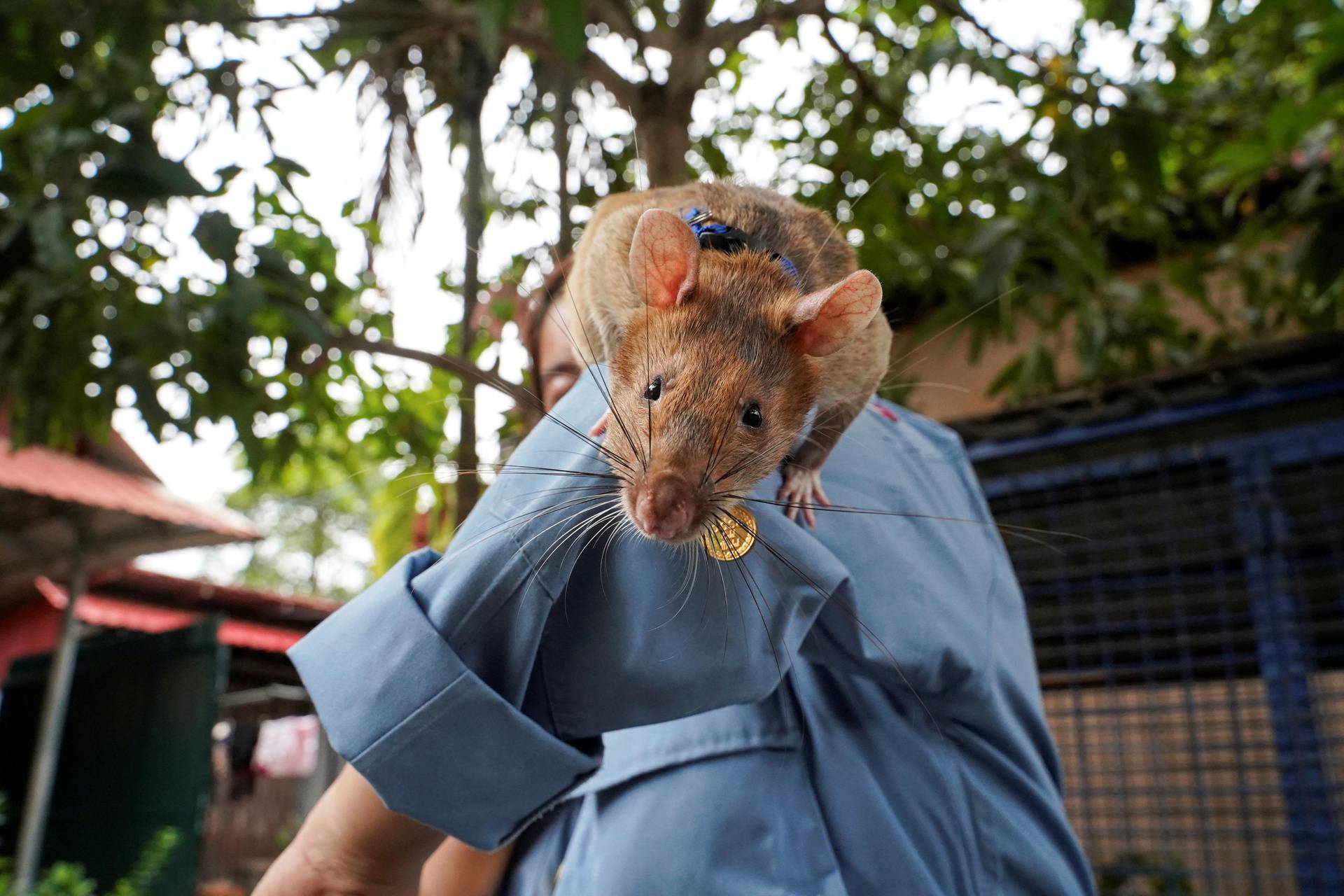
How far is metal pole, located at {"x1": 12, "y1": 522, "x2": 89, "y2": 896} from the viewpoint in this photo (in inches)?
245

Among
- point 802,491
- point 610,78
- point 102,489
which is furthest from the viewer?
point 102,489

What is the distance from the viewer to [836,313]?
1.27 m

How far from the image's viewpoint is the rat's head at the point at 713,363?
122 centimetres

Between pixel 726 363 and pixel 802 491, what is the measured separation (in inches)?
8.4

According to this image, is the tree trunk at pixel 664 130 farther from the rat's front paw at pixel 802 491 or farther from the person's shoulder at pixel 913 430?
the rat's front paw at pixel 802 491

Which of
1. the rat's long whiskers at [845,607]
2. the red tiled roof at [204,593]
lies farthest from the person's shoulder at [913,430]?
the red tiled roof at [204,593]

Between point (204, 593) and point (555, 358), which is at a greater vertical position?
point (555, 358)

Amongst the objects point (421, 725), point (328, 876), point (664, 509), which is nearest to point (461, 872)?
point (328, 876)

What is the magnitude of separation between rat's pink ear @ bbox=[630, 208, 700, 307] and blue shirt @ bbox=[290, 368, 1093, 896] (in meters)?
0.17

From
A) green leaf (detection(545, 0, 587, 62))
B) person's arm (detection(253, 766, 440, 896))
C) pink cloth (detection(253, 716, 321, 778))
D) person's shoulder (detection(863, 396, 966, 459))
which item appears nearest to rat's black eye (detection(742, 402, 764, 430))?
person's shoulder (detection(863, 396, 966, 459))

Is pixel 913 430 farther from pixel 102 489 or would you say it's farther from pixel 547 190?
pixel 102 489

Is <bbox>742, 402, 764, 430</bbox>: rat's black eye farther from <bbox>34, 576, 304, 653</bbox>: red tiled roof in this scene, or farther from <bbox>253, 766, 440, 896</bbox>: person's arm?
<bbox>34, 576, 304, 653</bbox>: red tiled roof

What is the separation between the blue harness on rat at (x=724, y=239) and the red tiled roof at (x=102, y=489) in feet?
19.2

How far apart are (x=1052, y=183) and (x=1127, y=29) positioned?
4.26 ft
